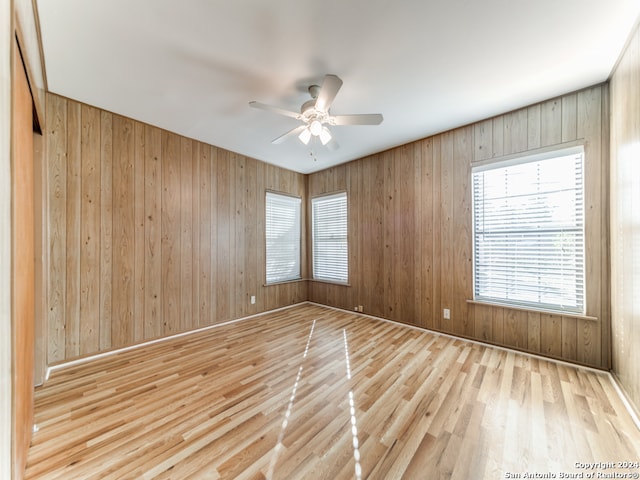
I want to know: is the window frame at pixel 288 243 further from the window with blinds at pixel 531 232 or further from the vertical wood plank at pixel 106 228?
the window with blinds at pixel 531 232

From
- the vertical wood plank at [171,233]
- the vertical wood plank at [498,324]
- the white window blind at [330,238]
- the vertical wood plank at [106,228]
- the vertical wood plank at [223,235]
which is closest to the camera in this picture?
the vertical wood plank at [106,228]

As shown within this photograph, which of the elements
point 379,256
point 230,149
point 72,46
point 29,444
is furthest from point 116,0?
point 379,256

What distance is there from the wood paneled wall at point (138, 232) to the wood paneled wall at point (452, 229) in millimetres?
1772

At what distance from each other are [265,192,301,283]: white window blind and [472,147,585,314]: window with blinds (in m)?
2.96

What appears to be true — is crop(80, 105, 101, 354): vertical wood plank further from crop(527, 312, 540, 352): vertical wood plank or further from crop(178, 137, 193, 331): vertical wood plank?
crop(527, 312, 540, 352): vertical wood plank

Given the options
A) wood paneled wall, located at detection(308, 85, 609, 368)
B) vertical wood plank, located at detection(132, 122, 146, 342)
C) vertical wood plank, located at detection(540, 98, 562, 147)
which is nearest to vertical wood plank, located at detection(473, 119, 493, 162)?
wood paneled wall, located at detection(308, 85, 609, 368)

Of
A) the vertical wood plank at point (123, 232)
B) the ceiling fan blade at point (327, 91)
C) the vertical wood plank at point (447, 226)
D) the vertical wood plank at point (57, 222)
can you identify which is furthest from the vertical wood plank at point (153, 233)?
the vertical wood plank at point (447, 226)

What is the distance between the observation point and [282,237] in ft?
14.7

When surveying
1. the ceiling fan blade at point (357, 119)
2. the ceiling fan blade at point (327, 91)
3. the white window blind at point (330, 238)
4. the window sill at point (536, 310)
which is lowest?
the window sill at point (536, 310)

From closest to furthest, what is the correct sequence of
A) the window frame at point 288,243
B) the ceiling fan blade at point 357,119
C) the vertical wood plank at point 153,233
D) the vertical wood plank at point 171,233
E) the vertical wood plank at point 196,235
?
the ceiling fan blade at point 357,119 < the vertical wood plank at point 153,233 < the vertical wood plank at point 171,233 < the vertical wood plank at point 196,235 < the window frame at point 288,243

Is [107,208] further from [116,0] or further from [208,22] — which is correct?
[208,22]

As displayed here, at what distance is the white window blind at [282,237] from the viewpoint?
14.1ft

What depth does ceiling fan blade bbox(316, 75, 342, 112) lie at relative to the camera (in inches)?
66.7

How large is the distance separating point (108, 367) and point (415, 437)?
2761mm
